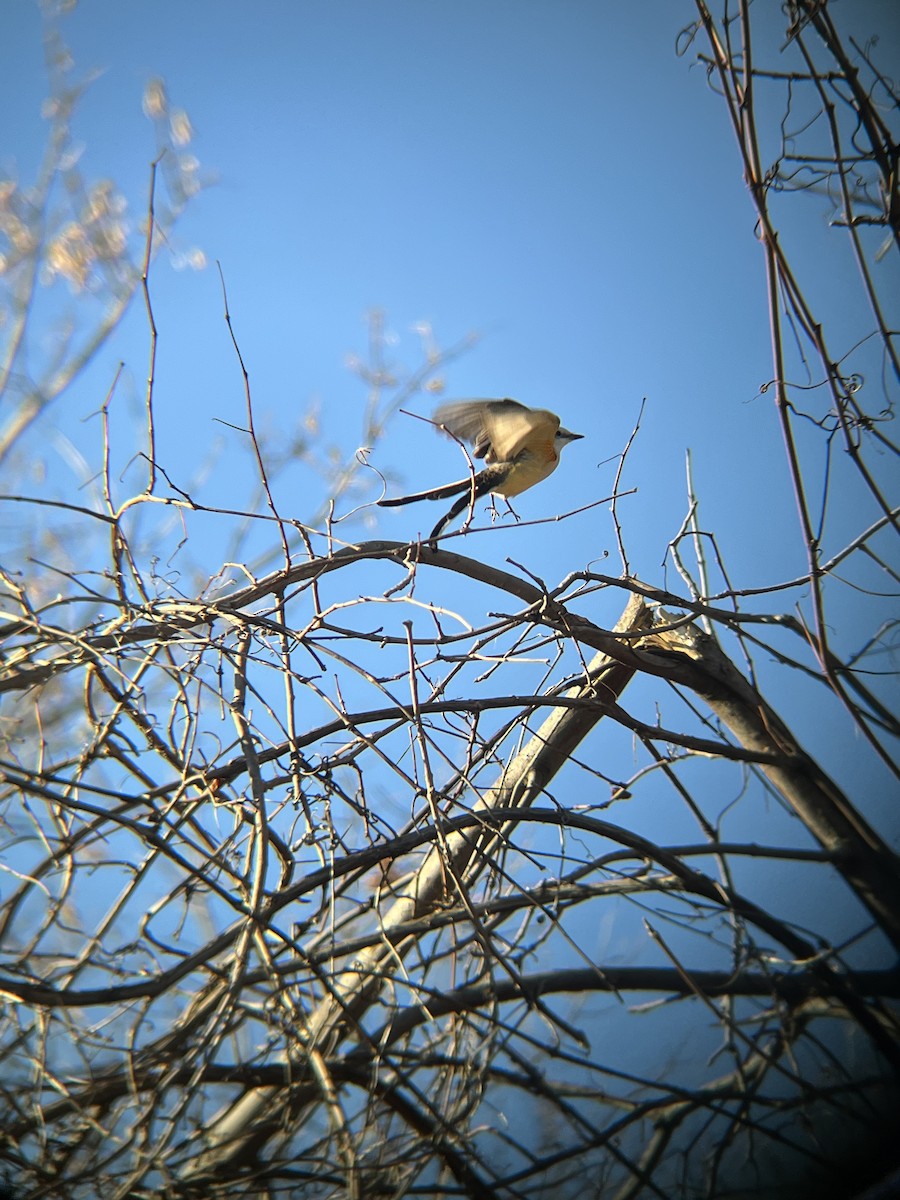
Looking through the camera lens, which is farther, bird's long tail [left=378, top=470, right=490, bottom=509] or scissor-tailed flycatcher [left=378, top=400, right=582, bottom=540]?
scissor-tailed flycatcher [left=378, top=400, right=582, bottom=540]

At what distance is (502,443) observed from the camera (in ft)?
7.00

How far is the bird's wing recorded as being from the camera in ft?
6.55

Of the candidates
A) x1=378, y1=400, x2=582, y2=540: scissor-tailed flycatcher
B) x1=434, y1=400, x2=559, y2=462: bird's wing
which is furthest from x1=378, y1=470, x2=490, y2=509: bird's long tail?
x1=434, y1=400, x2=559, y2=462: bird's wing

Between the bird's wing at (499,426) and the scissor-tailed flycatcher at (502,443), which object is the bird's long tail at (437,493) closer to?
the scissor-tailed flycatcher at (502,443)

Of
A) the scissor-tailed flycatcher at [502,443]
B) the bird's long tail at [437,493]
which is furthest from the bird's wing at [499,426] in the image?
the bird's long tail at [437,493]

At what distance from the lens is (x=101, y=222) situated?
9.46 feet

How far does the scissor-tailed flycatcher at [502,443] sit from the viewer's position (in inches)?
78.2

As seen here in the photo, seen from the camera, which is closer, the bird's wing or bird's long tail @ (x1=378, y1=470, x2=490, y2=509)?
bird's long tail @ (x1=378, y1=470, x2=490, y2=509)

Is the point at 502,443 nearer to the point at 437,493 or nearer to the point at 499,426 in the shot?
the point at 499,426

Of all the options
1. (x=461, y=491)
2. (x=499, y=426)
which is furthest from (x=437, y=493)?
(x=499, y=426)

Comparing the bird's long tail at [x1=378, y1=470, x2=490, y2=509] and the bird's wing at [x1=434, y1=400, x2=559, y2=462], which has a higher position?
the bird's wing at [x1=434, y1=400, x2=559, y2=462]

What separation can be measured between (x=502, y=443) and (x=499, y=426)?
0.07m

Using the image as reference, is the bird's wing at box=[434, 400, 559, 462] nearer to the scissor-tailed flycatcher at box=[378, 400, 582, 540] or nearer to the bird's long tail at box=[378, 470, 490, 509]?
the scissor-tailed flycatcher at box=[378, 400, 582, 540]

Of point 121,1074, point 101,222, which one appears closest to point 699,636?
point 121,1074
